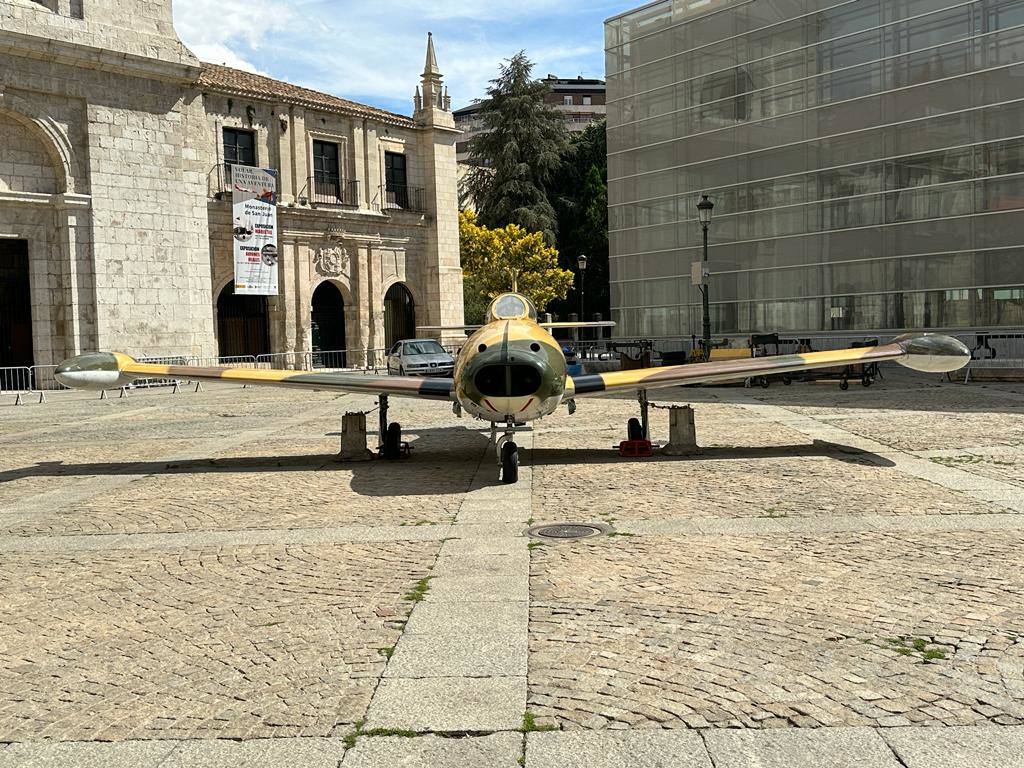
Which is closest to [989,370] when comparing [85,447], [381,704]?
[85,447]

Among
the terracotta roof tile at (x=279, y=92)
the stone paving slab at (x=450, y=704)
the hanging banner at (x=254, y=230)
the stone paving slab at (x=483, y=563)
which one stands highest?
the terracotta roof tile at (x=279, y=92)

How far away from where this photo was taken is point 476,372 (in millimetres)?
11477

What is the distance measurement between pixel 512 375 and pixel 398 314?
37.9 metres

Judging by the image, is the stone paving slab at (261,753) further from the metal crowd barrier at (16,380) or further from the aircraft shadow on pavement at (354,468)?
the metal crowd barrier at (16,380)

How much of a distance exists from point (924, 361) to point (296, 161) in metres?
35.8

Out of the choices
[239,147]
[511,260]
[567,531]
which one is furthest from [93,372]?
[511,260]

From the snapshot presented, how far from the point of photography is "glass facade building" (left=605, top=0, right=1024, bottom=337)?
35375 mm

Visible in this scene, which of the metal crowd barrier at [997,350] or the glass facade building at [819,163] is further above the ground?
the glass facade building at [819,163]

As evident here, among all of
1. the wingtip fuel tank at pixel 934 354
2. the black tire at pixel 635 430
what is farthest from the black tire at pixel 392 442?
the wingtip fuel tank at pixel 934 354

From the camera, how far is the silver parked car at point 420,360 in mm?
33969

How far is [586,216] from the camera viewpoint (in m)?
66.4

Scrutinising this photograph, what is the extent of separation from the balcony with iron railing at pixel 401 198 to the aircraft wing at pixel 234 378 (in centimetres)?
3318

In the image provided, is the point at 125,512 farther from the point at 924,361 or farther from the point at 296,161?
the point at 296,161

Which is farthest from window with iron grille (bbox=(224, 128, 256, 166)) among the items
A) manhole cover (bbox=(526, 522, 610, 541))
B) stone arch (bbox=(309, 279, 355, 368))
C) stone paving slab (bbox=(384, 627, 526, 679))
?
stone paving slab (bbox=(384, 627, 526, 679))
